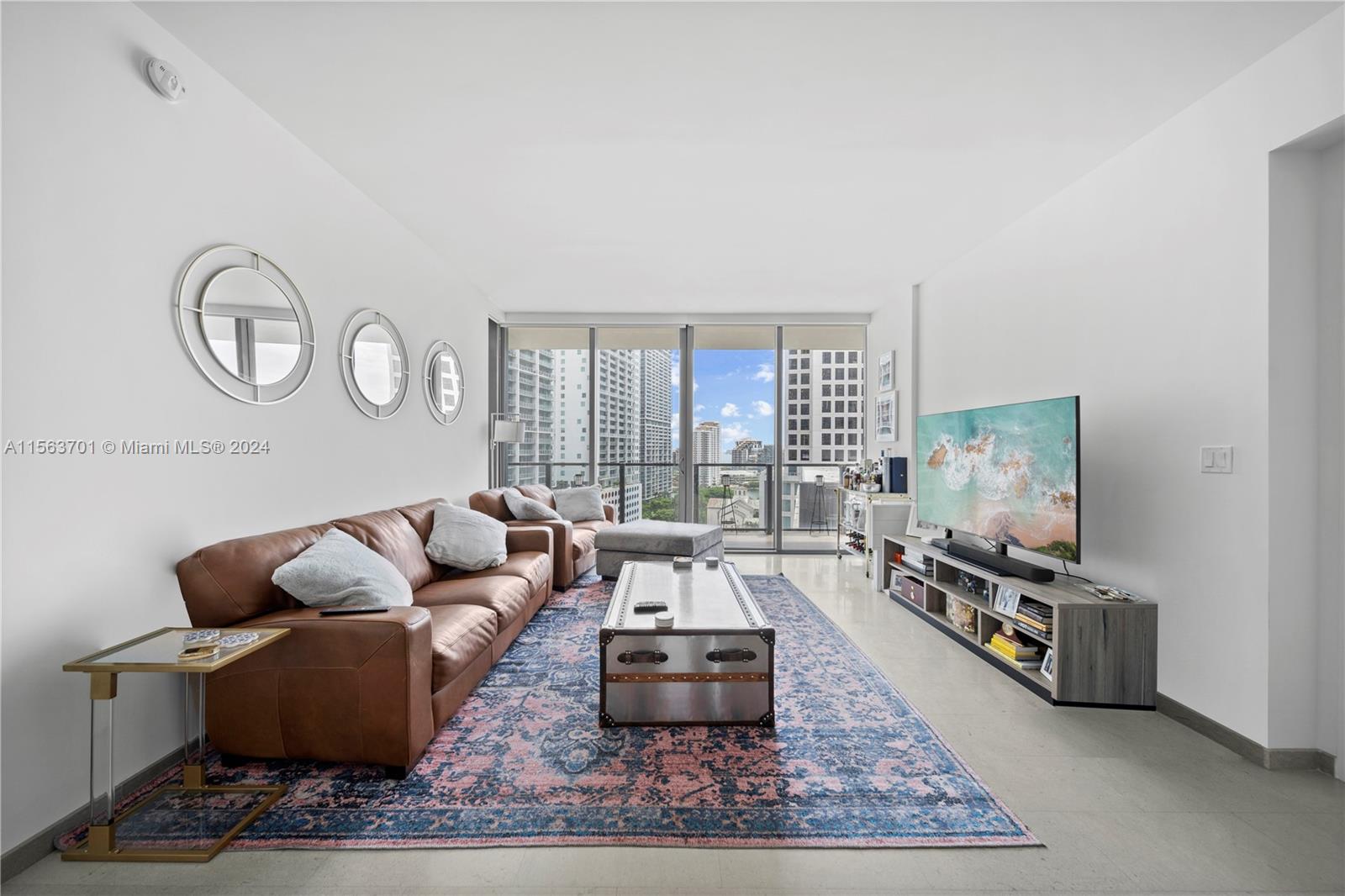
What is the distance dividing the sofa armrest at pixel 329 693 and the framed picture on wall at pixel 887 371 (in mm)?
5041

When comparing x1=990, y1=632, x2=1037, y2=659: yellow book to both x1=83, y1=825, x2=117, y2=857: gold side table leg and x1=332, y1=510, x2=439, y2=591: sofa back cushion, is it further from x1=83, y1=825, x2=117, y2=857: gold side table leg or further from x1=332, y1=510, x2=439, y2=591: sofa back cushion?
x1=83, y1=825, x2=117, y2=857: gold side table leg

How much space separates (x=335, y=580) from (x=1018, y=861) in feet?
8.45

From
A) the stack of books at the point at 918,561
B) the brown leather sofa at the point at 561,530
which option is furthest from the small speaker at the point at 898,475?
the brown leather sofa at the point at 561,530

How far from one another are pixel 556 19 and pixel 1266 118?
8.89 ft

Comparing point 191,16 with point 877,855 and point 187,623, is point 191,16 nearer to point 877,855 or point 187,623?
point 187,623

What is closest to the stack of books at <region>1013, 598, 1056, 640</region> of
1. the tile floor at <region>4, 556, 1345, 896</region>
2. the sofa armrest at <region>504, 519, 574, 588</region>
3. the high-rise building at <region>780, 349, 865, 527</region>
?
the tile floor at <region>4, 556, 1345, 896</region>

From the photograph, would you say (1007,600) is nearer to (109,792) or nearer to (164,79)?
(109,792)

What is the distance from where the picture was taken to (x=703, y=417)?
22.4 feet

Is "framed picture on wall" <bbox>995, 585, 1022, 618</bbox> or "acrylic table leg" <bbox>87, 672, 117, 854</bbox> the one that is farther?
"framed picture on wall" <bbox>995, 585, 1022, 618</bbox>

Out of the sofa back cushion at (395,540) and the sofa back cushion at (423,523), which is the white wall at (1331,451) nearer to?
the sofa back cushion at (395,540)

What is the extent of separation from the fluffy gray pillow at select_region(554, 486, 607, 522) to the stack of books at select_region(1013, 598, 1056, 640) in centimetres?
391

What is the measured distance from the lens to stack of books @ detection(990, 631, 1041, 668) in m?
2.98

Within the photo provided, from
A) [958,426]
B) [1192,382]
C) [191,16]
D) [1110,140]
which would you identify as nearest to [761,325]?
[958,426]

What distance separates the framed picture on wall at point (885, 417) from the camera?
579cm
